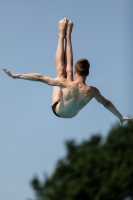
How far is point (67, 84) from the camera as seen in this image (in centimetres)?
1925

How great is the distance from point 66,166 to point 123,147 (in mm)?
12005

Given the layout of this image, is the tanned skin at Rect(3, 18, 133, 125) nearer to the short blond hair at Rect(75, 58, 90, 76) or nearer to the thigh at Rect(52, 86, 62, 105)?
the thigh at Rect(52, 86, 62, 105)

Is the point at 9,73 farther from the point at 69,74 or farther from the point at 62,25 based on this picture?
the point at 62,25

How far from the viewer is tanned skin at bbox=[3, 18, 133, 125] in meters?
19.2

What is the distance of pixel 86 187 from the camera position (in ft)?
284

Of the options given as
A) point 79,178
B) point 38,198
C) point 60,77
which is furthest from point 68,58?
point 38,198

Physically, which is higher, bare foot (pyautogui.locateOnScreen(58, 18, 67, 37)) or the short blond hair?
bare foot (pyautogui.locateOnScreen(58, 18, 67, 37))

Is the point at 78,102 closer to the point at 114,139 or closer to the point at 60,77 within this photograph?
the point at 60,77

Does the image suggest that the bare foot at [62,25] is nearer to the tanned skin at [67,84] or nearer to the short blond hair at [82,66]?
the tanned skin at [67,84]

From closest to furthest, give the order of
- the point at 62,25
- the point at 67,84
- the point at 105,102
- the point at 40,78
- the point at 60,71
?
the point at 40,78, the point at 67,84, the point at 60,71, the point at 105,102, the point at 62,25

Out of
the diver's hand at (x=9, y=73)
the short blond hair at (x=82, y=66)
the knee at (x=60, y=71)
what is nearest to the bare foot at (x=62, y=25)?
the knee at (x=60, y=71)

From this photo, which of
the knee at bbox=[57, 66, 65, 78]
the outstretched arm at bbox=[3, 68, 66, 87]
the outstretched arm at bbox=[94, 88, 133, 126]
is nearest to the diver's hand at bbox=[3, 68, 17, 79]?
the outstretched arm at bbox=[3, 68, 66, 87]

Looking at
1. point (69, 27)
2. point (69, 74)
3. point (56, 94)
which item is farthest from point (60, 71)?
point (69, 27)

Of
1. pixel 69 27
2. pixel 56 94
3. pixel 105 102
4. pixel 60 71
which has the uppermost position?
pixel 69 27
